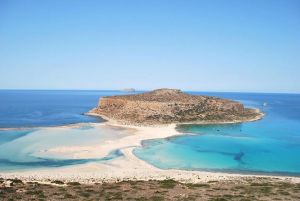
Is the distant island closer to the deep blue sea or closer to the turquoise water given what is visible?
the deep blue sea

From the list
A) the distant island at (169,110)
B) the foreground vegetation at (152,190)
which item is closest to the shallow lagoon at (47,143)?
the foreground vegetation at (152,190)

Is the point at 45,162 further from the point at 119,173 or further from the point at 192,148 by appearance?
the point at 192,148

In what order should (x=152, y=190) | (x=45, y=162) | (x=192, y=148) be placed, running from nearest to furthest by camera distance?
(x=152, y=190), (x=45, y=162), (x=192, y=148)

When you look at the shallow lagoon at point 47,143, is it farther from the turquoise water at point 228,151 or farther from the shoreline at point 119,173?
the turquoise water at point 228,151

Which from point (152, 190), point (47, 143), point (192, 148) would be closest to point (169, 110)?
point (192, 148)

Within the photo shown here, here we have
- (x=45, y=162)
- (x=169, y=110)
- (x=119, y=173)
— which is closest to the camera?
→ (x=119, y=173)
